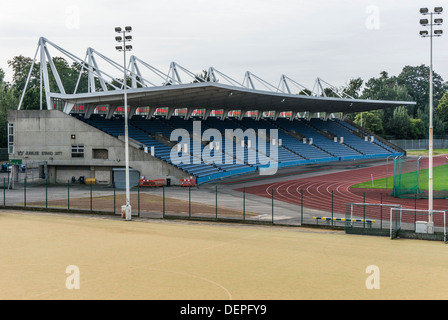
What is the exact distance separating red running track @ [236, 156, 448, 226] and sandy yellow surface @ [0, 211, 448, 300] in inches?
241

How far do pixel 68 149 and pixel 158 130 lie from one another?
10937mm

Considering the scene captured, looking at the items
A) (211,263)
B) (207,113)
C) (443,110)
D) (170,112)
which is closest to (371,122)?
(443,110)

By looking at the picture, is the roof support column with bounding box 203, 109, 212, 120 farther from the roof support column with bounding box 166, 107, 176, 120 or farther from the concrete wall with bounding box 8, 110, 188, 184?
the concrete wall with bounding box 8, 110, 188, 184

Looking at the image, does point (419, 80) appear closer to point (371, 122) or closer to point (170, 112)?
point (371, 122)

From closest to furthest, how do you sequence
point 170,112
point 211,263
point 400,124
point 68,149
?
point 211,263 → point 68,149 → point 170,112 → point 400,124

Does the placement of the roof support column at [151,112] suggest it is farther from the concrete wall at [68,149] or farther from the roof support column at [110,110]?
the concrete wall at [68,149]

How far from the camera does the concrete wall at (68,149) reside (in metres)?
48.5

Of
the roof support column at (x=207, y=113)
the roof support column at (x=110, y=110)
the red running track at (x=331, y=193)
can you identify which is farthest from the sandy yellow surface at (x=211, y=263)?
the roof support column at (x=207, y=113)

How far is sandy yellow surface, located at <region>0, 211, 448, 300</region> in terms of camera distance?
47.6 feet

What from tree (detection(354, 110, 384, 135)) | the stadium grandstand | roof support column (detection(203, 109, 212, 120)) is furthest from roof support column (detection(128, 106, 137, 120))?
tree (detection(354, 110, 384, 135))

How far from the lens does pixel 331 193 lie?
133 feet

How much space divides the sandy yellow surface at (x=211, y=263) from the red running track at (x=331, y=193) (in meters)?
6.13

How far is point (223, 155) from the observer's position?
57062mm

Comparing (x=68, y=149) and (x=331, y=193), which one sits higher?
(x=68, y=149)
